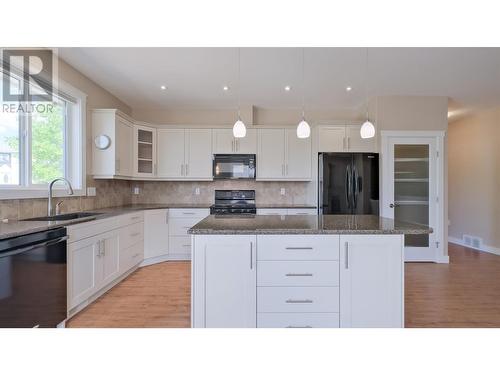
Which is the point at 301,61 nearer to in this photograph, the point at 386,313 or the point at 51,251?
the point at 386,313

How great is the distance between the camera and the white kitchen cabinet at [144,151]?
4.37 meters

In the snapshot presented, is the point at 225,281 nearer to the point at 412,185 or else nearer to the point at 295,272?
the point at 295,272

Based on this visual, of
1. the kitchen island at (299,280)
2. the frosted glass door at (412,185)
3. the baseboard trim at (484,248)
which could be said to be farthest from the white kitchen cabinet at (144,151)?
the baseboard trim at (484,248)

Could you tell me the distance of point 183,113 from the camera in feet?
16.4

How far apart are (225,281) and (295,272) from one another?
1.56 feet

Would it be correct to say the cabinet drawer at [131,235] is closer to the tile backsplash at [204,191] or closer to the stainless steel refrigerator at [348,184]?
the tile backsplash at [204,191]

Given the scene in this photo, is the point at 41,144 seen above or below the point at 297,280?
above

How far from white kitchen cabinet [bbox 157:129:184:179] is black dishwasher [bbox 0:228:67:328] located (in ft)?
8.35

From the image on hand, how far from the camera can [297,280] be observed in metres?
1.90

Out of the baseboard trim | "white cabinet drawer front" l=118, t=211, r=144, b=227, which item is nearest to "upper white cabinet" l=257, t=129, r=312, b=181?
"white cabinet drawer front" l=118, t=211, r=144, b=227

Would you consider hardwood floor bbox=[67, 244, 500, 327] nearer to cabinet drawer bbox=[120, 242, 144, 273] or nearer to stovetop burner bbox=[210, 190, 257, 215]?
cabinet drawer bbox=[120, 242, 144, 273]

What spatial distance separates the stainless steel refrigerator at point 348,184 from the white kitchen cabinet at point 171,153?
2.28m

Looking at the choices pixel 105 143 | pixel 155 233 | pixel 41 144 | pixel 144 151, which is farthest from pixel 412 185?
pixel 41 144
